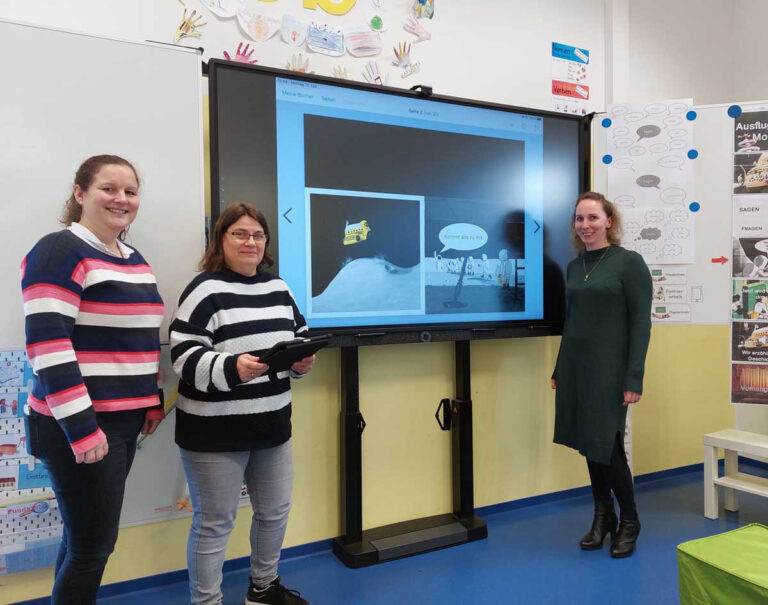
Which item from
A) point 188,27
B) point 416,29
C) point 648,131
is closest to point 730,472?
point 648,131

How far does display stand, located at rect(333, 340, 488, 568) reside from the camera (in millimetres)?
2318

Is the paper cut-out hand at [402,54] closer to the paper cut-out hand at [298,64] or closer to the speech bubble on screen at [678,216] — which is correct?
the paper cut-out hand at [298,64]

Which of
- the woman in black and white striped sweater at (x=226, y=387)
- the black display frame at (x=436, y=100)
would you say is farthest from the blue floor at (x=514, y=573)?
the black display frame at (x=436, y=100)

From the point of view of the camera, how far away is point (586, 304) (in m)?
2.31

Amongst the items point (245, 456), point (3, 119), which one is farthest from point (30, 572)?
point (3, 119)

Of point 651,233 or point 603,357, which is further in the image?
point 651,233

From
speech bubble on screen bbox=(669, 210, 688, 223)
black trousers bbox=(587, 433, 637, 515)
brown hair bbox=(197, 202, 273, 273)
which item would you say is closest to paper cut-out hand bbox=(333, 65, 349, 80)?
brown hair bbox=(197, 202, 273, 273)

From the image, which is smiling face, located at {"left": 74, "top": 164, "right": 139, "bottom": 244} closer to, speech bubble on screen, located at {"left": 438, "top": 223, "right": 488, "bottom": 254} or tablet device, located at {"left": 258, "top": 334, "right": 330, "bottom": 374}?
tablet device, located at {"left": 258, "top": 334, "right": 330, "bottom": 374}

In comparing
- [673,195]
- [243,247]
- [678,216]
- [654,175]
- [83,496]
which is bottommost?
[83,496]

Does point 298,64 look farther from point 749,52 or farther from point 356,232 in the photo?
point 749,52

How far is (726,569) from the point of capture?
152cm

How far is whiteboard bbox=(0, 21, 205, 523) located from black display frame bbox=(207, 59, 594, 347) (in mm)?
55

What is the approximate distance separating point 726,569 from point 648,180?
1867 millimetres

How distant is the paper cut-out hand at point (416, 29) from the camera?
2.50 m
